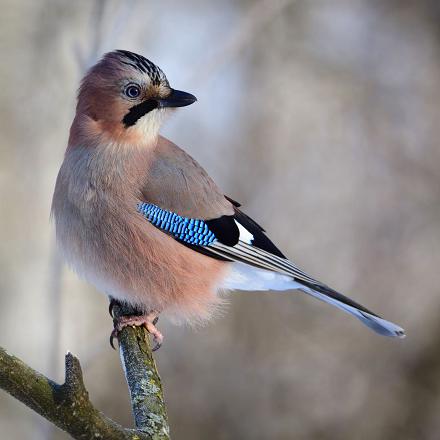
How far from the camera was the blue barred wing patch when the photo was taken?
11.2 ft

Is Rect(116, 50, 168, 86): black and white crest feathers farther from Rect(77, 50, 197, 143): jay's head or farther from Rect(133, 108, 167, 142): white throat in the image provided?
Rect(133, 108, 167, 142): white throat

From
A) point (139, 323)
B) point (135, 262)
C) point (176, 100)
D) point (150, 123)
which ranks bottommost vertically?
point (139, 323)

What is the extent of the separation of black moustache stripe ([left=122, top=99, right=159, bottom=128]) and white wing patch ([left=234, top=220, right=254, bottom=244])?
69 cm

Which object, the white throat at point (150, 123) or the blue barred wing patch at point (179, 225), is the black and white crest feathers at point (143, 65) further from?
the blue barred wing patch at point (179, 225)

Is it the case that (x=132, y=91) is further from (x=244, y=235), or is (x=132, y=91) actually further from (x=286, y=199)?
(x=286, y=199)

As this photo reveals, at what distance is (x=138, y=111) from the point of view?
338 cm

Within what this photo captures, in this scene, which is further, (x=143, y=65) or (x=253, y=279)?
(x=253, y=279)

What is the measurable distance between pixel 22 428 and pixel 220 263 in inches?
131

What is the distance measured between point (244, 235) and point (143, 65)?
0.91m

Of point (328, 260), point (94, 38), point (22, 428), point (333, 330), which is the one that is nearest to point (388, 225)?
point (328, 260)

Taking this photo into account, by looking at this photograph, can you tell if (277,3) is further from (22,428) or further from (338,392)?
(22,428)

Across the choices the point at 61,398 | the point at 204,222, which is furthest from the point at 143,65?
the point at 61,398

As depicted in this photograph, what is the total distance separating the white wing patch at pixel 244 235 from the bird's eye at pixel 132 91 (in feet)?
2.54

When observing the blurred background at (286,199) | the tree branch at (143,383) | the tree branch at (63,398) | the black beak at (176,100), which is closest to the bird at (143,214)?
the black beak at (176,100)
